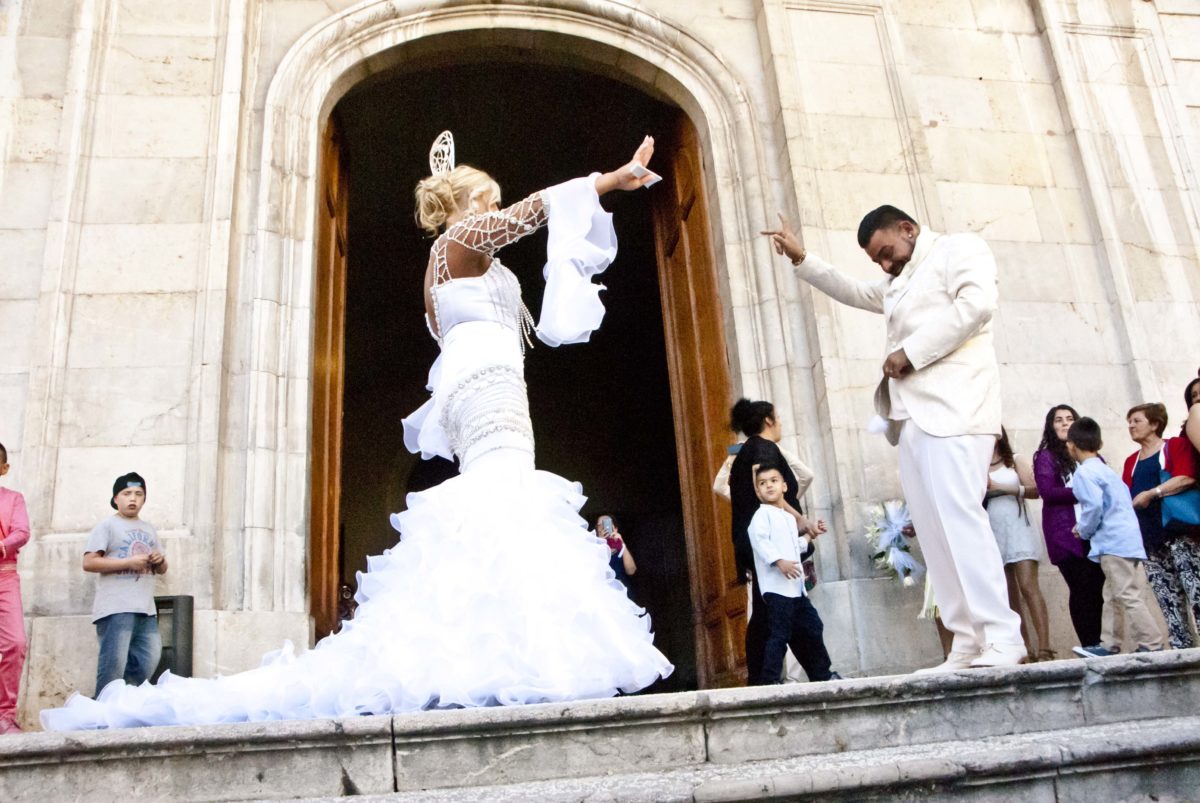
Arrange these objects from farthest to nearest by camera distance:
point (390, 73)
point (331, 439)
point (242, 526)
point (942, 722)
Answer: point (390, 73) < point (331, 439) < point (242, 526) < point (942, 722)

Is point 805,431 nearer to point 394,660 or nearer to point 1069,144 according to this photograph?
point 1069,144

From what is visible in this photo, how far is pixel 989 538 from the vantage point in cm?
388

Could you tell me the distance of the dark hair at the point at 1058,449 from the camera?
5.73m

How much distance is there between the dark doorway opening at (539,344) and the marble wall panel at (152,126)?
12.1 ft

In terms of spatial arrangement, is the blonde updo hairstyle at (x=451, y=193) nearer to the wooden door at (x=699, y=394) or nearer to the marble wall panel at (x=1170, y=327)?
the wooden door at (x=699, y=394)

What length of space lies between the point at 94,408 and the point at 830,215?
4.75m

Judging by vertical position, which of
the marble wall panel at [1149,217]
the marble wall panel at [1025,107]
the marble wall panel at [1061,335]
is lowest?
the marble wall panel at [1061,335]

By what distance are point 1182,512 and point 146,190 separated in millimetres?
6126

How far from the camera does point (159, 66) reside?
6.84 metres

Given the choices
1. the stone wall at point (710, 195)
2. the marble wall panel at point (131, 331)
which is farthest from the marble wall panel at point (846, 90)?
the marble wall panel at point (131, 331)

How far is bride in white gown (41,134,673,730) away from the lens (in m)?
3.27

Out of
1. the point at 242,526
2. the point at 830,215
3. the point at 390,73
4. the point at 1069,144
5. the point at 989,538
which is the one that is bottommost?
the point at 989,538

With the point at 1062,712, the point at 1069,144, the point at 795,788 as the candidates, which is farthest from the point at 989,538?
the point at 1069,144

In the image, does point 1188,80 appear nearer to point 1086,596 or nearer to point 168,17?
point 1086,596
